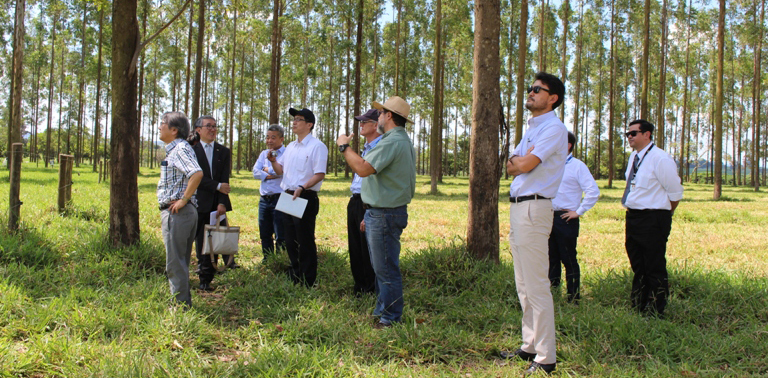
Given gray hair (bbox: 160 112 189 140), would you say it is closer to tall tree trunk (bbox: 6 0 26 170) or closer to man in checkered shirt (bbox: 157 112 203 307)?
man in checkered shirt (bbox: 157 112 203 307)

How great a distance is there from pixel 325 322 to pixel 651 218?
3.15 meters

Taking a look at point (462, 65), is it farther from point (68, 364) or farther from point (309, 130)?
point (68, 364)

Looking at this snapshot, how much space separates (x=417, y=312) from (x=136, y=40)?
4709 millimetres

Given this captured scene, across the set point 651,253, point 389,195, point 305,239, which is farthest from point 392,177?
point 651,253

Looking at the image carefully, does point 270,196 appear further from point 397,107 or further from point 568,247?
point 568,247

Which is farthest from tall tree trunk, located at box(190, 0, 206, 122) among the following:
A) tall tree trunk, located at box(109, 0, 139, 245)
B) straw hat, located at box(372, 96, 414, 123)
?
straw hat, located at box(372, 96, 414, 123)

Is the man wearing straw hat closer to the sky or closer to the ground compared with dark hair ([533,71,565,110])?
closer to the ground

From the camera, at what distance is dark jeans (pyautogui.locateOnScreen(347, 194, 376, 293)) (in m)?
5.21

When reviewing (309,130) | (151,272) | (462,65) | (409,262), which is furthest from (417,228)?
(462,65)

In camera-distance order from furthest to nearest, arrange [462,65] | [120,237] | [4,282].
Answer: [462,65]
[120,237]
[4,282]

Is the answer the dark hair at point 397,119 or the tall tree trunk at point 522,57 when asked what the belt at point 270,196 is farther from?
the tall tree trunk at point 522,57

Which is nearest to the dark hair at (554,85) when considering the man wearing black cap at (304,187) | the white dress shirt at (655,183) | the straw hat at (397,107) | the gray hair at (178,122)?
the straw hat at (397,107)

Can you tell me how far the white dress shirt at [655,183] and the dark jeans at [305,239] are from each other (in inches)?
128

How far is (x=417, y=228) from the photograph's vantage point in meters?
10.4
